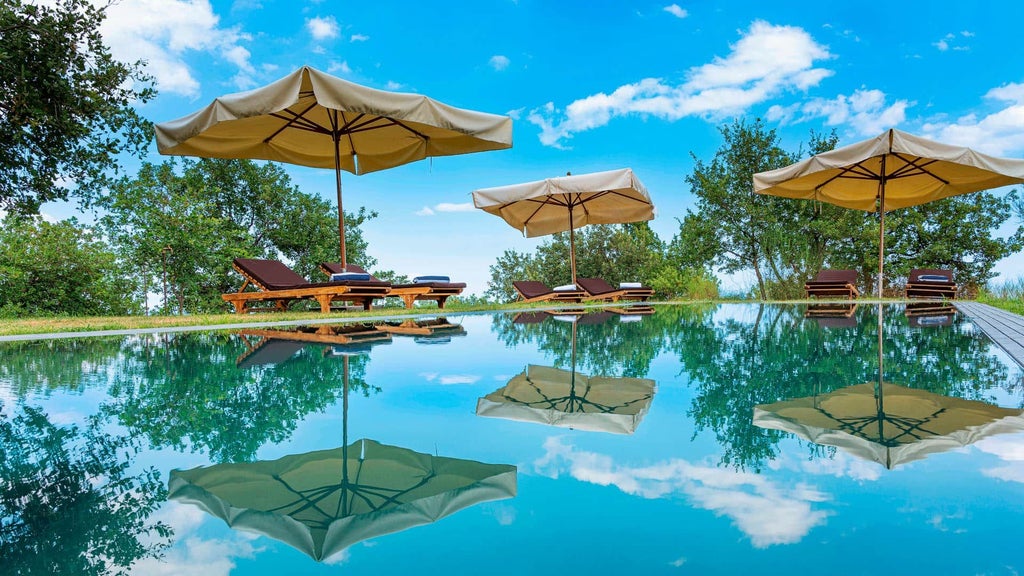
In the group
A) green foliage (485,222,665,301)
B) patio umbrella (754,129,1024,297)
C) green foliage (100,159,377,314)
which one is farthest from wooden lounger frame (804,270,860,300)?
green foliage (100,159,377,314)

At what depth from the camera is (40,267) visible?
11250mm

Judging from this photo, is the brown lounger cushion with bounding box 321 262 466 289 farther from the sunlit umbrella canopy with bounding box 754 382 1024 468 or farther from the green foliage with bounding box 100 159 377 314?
the sunlit umbrella canopy with bounding box 754 382 1024 468

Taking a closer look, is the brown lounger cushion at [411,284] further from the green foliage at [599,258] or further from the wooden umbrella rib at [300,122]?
the green foliage at [599,258]

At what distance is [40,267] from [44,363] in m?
9.96

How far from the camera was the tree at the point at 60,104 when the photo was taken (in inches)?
299

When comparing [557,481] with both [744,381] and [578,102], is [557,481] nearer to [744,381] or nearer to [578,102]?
[744,381]

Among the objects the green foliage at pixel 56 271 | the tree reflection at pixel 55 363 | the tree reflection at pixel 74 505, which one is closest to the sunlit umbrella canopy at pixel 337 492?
the tree reflection at pixel 74 505

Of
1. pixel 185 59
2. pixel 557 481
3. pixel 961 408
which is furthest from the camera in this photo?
pixel 185 59

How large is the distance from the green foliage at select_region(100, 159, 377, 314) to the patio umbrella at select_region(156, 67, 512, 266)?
295 centimetres

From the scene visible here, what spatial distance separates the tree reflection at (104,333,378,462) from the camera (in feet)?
6.39

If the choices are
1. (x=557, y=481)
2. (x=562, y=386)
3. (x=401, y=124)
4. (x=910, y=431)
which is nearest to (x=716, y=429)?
(x=910, y=431)

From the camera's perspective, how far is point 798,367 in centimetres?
329

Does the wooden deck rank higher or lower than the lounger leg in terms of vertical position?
lower

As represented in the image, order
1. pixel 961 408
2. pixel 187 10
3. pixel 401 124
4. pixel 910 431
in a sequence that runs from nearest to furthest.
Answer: pixel 910 431
pixel 961 408
pixel 401 124
pixel 187 10
